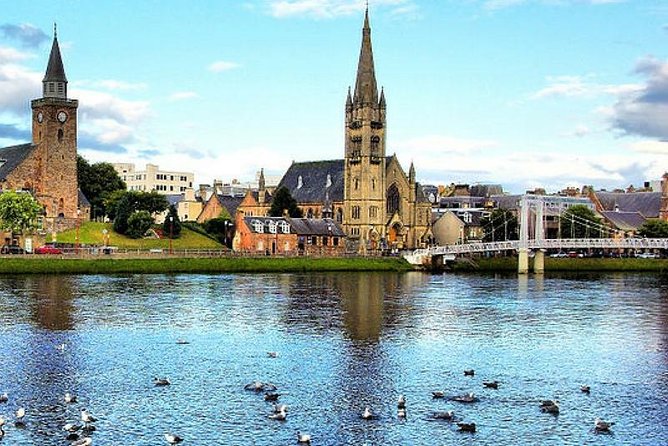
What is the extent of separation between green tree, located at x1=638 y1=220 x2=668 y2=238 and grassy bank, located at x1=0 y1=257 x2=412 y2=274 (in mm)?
52866

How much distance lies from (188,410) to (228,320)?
28085mm

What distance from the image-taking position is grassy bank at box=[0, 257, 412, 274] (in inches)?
4112

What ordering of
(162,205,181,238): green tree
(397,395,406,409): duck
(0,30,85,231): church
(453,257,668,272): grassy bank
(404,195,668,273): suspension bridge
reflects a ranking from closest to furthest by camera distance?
1. (397,395,406,409): duck
2. (404,195,668,273): suspension bridge
3. (0,30,85,231): church
4. (162,205,181,238): green tree
5. (453,257,668,272): grassy bank

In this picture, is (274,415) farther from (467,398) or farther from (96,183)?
(96,183)

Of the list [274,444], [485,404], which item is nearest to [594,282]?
[485,404]

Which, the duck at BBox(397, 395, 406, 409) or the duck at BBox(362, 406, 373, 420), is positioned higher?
the duck at BBox(397, 395, 406, 409)

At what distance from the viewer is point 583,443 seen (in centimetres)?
3209

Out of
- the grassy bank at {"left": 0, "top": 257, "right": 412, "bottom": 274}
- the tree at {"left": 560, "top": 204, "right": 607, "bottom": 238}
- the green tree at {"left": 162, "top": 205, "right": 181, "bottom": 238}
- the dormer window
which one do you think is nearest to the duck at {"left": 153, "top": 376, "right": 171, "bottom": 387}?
the grassy bank at {"left": 0, "top": 257, "right": 412, "bottom": 274}

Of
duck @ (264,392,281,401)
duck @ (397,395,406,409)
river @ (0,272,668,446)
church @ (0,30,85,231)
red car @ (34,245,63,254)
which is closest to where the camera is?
river @ (0,272,668,446)

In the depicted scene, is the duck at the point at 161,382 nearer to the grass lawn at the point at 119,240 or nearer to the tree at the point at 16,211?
the tree at the point at 16,211

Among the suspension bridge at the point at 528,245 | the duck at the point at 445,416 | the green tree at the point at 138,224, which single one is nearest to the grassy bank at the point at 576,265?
the suspension bridge at the point at 528,245

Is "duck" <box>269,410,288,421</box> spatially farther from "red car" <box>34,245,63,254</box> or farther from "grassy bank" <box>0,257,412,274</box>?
"red car" <box>34,245,63,254</box>

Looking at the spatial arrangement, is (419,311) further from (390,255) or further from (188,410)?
(390,255)

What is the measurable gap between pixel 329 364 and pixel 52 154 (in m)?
105
